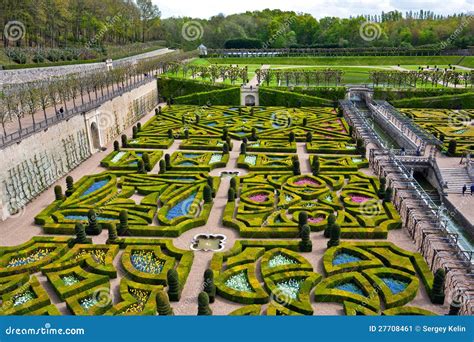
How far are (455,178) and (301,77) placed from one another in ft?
130

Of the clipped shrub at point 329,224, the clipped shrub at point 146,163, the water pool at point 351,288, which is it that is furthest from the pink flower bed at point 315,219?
the clipped shrub at point 146,163

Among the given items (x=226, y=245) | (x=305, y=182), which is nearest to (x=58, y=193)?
(x=226, y=245)

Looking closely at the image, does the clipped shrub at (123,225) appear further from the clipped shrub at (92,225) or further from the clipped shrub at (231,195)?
the clipped shrub at (231,195)

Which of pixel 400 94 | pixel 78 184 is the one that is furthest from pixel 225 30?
pixel 78 184

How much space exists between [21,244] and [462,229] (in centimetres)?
2587

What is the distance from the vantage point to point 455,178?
106ft

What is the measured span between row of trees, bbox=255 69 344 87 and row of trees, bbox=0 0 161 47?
24610mm

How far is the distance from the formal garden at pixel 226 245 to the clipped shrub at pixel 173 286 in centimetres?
7

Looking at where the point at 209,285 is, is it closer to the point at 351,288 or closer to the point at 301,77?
the point at 351,288

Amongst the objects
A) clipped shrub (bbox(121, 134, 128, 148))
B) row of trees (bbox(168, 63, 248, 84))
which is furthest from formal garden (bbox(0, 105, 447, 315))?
row of trees (bbox(168, 63, 248, 84))

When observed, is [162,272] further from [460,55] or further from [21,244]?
[460,55]

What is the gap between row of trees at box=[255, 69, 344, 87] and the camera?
6325 cm

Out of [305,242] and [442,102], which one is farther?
[442,102]

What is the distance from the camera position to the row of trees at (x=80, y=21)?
6188 centimetres
